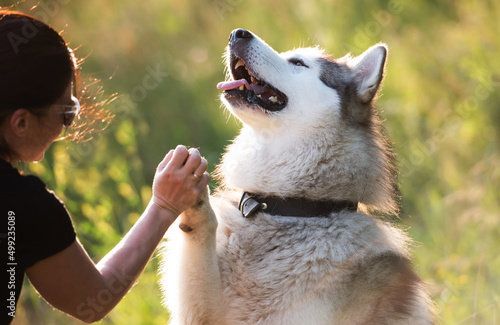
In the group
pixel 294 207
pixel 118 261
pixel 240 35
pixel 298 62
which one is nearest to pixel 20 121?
pixel 118 261

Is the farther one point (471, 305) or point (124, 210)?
point (124, 210)

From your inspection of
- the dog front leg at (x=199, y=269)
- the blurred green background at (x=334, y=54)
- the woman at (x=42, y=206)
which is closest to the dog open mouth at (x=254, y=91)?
the dog front leg at (x=199, y=269)

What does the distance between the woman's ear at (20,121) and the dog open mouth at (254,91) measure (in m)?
1.20

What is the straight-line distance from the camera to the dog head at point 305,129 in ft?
9.12

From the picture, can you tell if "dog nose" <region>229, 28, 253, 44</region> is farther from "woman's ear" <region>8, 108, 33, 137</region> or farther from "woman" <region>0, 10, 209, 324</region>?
"woman's ear" <region>8, 108, 33, 137</region>

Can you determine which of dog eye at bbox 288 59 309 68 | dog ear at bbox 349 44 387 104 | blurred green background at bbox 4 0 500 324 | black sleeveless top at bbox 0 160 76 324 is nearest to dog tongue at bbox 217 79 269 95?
dog eye at bbox 288 59 309 68

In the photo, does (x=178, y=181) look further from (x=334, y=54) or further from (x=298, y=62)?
(x=334, y=54)

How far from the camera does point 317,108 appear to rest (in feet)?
9.62

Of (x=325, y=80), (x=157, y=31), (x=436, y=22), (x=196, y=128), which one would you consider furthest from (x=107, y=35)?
(x=325, y=80)

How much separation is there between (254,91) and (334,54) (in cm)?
298

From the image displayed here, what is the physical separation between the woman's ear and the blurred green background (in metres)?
2.26

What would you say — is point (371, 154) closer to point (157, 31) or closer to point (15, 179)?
point (15, 179)

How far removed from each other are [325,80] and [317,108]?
0.80 feet

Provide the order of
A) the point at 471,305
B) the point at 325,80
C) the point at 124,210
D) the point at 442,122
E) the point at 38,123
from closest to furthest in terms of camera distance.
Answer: the point at 38,123 → the point at 325,80 → the point at 471,305 → the point at 124,210 → the point at 442,122
